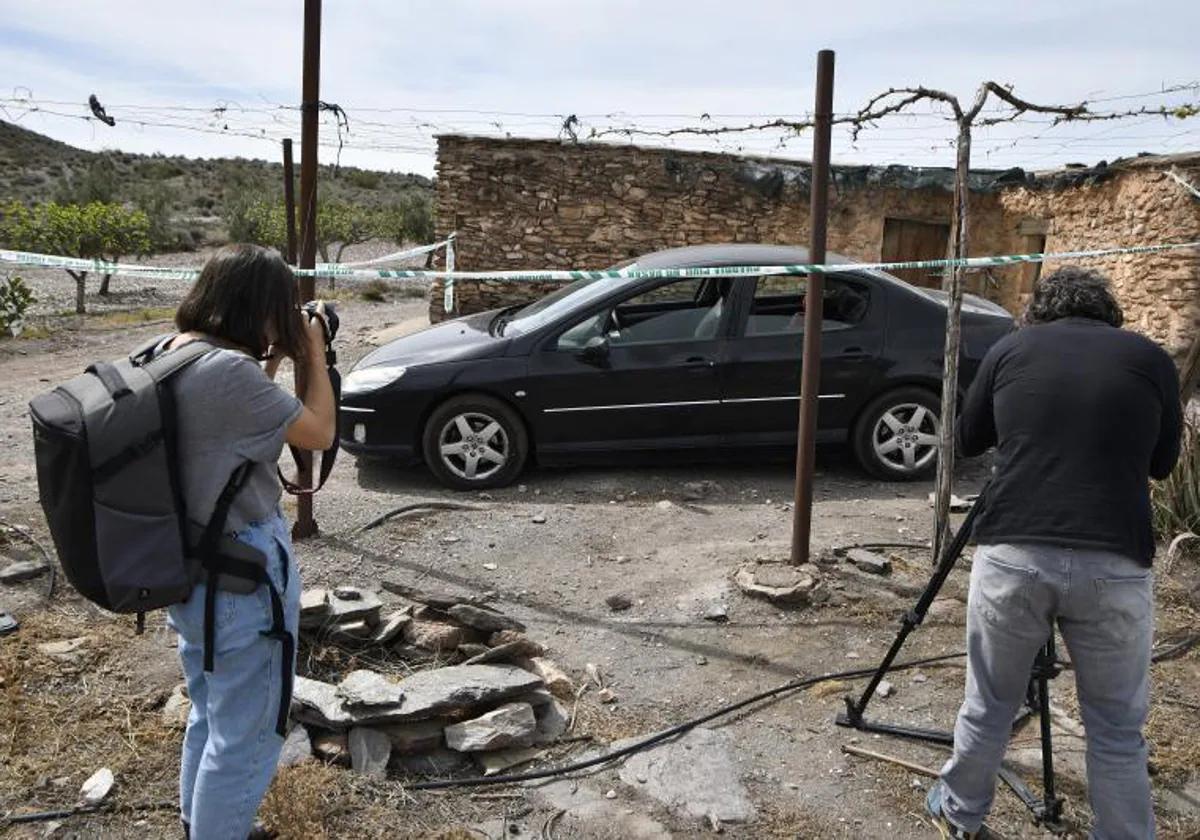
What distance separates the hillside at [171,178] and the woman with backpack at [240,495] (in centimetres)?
3401

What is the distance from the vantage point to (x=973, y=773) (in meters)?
2.92

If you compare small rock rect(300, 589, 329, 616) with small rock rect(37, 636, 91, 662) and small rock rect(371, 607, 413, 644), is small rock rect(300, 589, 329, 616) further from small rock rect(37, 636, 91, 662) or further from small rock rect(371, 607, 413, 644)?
small rock rect(37, 636, 91, 662)

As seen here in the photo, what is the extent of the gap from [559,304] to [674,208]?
6.69 meters

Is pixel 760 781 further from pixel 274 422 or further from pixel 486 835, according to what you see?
pixel 274 422

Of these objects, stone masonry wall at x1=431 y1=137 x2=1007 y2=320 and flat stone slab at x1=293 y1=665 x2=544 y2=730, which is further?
stone masonry wall at x1=431 y1=137 x2=1007 y2=320

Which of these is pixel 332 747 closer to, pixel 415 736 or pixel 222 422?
pixel 415 736

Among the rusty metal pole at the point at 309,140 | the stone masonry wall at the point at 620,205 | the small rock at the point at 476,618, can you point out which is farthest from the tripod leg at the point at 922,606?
the stone masonry wall at the point at 620,205

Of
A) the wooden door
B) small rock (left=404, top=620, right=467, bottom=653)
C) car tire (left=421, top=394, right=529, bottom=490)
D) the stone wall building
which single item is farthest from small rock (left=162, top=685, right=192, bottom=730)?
the wooden door

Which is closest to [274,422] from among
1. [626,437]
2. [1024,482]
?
[1024,482]

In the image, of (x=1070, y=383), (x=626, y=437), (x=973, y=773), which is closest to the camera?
(x=1070, y=383)

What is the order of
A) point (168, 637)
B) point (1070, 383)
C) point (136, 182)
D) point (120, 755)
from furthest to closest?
1. point (136, 182)
2. point (168, 637)
3. point (120, 755)
4. point (1070, 383)

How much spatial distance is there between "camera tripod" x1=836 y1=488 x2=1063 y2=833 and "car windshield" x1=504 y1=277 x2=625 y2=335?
3.66 meters

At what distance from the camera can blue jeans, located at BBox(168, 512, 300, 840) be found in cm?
240

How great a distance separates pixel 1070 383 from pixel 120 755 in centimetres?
319
